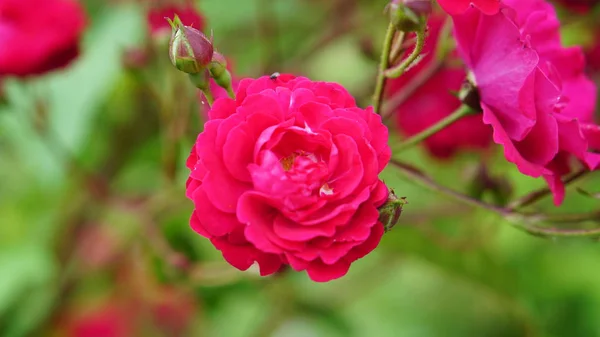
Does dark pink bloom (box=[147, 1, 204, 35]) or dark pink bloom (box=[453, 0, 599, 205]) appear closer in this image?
dark pink bloom (box=[453, 0, 599, 205])

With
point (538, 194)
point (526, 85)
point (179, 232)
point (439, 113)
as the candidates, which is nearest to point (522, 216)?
point (538, 194)

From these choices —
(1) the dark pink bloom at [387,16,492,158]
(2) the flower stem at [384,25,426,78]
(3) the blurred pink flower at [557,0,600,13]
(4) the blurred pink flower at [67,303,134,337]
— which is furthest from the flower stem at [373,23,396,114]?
(4) the blurred pink flower at [67,303,134,337]

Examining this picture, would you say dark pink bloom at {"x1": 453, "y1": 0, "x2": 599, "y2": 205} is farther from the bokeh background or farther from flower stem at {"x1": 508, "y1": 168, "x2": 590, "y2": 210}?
the bokeh background

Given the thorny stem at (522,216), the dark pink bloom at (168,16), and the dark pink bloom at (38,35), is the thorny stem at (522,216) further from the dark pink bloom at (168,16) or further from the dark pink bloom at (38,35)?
the dark pink bloom at (38,35)

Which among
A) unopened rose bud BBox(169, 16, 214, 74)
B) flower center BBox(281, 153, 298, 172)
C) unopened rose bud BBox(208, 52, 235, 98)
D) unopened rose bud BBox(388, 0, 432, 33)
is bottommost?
flower center BBox(281, 153, 298, 172)

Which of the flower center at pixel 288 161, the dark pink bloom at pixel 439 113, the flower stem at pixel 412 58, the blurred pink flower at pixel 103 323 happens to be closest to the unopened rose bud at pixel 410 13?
the flower stem at pixel 412 58

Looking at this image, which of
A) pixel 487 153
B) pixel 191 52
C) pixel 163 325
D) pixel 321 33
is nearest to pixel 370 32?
pixel 321 33
